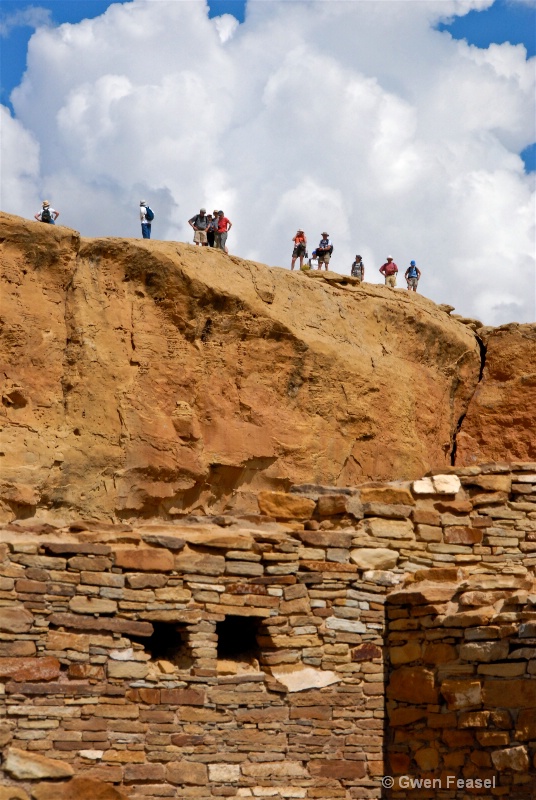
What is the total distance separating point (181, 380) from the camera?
723 inches

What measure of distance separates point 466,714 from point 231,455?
653 centimetres

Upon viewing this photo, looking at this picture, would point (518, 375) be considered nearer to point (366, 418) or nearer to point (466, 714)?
point (366, 418)

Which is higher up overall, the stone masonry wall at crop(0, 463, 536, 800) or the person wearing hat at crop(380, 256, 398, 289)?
the person wearing hat at crop(380, 256, 398, 289)

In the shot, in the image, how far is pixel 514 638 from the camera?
1302 cm

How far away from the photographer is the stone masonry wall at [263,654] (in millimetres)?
12742

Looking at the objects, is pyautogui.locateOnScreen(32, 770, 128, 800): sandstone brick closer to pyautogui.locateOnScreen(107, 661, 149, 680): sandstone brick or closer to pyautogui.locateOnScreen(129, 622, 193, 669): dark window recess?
pyautogui.locateOnScreen(107, 661, 149, 680): sandstone brick

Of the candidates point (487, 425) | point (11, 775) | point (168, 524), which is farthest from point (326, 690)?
point (487, 425)

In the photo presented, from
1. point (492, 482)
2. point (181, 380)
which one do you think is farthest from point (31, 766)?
point (181, 380)

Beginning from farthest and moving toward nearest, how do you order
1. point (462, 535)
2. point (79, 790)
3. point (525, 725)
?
point (462, 535) < point (525, 725) < point (79, 790)

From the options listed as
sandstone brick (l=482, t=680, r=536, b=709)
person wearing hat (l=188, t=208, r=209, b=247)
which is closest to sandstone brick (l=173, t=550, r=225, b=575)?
sandstone brick (l=482, t=680, r=536, b=709)

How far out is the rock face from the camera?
21688 mm

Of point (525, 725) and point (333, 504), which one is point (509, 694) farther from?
point (333, 504)

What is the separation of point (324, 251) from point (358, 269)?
84cm

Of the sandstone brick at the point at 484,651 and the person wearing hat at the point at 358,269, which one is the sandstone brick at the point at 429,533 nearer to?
the sandstone brick at the point at 484,651
